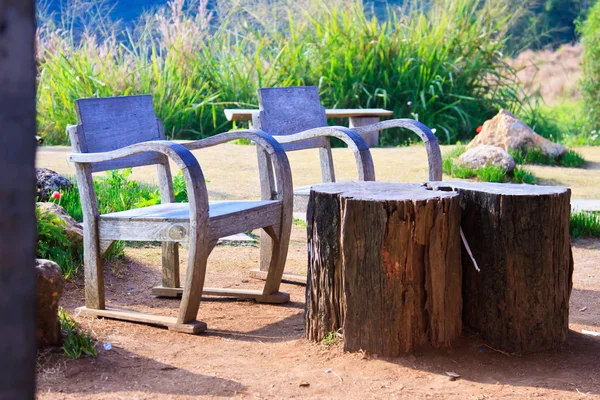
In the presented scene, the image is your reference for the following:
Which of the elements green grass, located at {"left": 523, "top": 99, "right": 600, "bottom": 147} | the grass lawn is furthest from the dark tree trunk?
green grass, located at {"left": 523, "top": 99, "right": 600, "bottom": 147}

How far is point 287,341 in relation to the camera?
3.28 meters

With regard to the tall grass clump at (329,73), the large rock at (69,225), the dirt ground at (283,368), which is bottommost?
the dirt ground at (283,368)

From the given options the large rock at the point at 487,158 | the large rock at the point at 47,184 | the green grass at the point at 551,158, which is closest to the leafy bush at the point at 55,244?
the large rock at the point at 47,184

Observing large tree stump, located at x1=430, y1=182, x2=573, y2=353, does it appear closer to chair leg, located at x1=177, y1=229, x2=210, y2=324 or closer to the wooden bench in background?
chair leg, located at x1=177, y1=229, x2=210, y2=324

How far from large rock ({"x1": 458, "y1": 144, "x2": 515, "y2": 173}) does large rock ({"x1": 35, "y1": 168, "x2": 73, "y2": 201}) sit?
376cm

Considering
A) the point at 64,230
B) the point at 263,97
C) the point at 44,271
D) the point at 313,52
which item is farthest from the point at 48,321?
the point at 313,52

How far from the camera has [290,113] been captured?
4.61 m

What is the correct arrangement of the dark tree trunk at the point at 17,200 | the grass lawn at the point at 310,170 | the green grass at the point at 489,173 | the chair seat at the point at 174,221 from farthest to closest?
the grass lawn at the point at 310,170, the green grass at the point at 489,173, the chair seat at the point at 174,221, the dark tree trunk at the point at 17,200

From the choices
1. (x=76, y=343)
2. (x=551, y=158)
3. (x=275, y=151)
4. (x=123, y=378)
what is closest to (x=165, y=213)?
(x=275, y=151)

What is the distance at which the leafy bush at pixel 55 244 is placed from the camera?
166 inches

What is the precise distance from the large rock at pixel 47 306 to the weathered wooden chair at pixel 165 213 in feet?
1.67

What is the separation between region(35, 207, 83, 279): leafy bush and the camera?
4215 mm

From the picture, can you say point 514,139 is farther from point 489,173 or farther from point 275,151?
point 275,151

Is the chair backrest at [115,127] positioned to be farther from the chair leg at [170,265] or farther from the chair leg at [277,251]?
the chair leg at [277,251]
